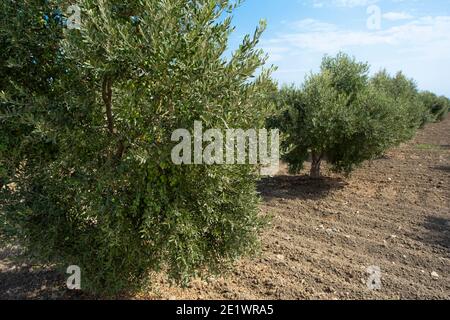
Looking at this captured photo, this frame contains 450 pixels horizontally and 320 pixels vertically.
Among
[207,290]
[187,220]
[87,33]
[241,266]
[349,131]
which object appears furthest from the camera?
[349,131]

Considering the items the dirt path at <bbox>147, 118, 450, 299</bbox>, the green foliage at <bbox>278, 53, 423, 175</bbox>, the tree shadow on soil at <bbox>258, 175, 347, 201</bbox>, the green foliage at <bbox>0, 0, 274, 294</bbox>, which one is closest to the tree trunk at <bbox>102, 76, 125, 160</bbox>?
the green foliage at <bbox>0, 0, 274, 294</bbox>

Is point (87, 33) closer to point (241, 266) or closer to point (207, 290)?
point (207, 290)

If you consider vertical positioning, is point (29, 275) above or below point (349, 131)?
below

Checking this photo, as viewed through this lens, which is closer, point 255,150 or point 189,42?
point 189,42

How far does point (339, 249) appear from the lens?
22.2ft

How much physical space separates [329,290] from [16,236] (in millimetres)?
4421

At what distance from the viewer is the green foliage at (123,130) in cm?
325

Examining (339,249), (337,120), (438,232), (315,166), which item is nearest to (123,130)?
(339,249)

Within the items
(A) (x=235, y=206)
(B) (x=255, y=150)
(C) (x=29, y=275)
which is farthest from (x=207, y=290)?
(C) (x=29, y=275)

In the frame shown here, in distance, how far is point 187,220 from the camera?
3709mm

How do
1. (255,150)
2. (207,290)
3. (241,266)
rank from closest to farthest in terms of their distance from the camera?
(255,150) → (207,290) → (241,266)

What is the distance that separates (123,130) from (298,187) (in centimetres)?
863

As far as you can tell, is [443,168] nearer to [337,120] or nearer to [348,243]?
[337,120]

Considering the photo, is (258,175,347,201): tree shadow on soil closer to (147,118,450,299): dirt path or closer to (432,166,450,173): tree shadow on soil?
(147,118,450,299): dirt path
